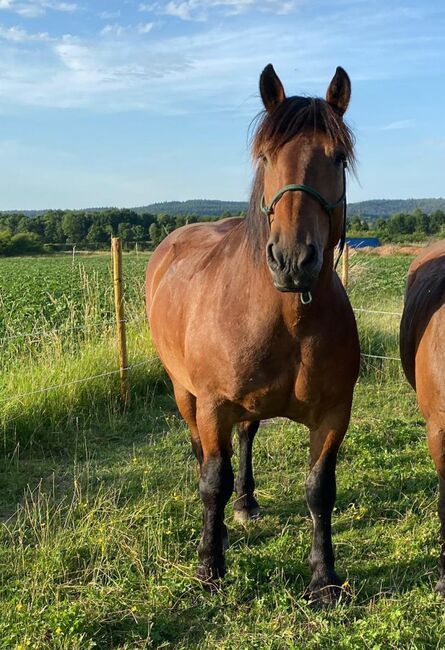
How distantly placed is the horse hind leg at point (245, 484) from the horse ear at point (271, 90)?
2.27 metres

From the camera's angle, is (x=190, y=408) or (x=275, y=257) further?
(x=190, y=408)

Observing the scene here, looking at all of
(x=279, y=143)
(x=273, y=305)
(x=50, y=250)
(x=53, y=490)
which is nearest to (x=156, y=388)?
(x=53, y=490)

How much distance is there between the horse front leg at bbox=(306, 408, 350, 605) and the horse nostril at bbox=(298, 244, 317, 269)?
1.06 metres

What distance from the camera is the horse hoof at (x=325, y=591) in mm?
2806

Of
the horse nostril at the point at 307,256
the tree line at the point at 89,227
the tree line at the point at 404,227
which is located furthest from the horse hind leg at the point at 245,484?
the tree line at the point at 404,227

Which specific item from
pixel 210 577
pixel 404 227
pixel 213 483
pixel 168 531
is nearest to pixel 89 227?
pixel 404 227

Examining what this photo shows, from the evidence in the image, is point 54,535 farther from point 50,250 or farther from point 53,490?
point 50,250

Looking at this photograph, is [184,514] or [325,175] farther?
[184,514]

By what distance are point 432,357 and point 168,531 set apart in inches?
69.2

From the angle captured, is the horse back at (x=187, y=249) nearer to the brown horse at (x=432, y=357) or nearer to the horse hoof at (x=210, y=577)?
the brown horse at (x=432, y=357)

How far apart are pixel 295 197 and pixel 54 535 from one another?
7.93 feet

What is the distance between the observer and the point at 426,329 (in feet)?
9.30

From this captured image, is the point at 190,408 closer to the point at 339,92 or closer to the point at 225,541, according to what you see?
the point at 225,541

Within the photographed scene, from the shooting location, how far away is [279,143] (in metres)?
2.35
